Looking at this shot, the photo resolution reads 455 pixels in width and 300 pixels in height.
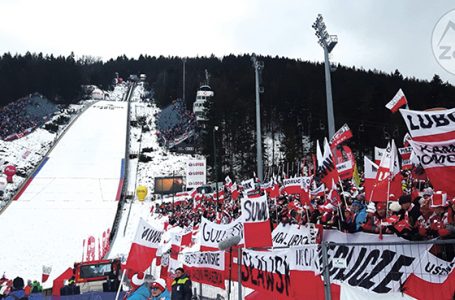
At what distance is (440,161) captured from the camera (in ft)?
18.0

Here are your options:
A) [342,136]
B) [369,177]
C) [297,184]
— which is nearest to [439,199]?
[369,177]

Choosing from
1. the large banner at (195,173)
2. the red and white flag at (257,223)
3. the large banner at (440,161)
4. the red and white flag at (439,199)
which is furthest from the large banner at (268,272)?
the large banner at (195,173)

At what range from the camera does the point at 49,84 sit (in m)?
108

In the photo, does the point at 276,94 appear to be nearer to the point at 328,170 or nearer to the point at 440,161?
the point at 328,170

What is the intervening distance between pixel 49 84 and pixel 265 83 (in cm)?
5341

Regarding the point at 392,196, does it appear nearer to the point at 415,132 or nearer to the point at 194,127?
the point at 415,132

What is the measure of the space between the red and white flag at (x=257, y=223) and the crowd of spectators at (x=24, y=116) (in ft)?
204

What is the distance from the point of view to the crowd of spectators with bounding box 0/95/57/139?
64562 mm

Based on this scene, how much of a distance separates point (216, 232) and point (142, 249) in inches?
69.0

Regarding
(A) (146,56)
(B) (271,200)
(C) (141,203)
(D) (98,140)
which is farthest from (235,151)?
(A) (146,56)

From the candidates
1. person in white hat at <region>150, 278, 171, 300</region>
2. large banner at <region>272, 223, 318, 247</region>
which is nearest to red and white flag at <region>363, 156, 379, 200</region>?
large banner at <region>272, 223, 318, 247</region>

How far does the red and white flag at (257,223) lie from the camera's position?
→ 708 centimetres

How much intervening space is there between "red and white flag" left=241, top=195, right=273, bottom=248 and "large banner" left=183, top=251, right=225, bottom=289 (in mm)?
998

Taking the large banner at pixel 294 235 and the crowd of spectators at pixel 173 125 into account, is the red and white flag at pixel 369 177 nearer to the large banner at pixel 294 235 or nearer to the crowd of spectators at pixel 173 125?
the large banner at pixel 294 235
